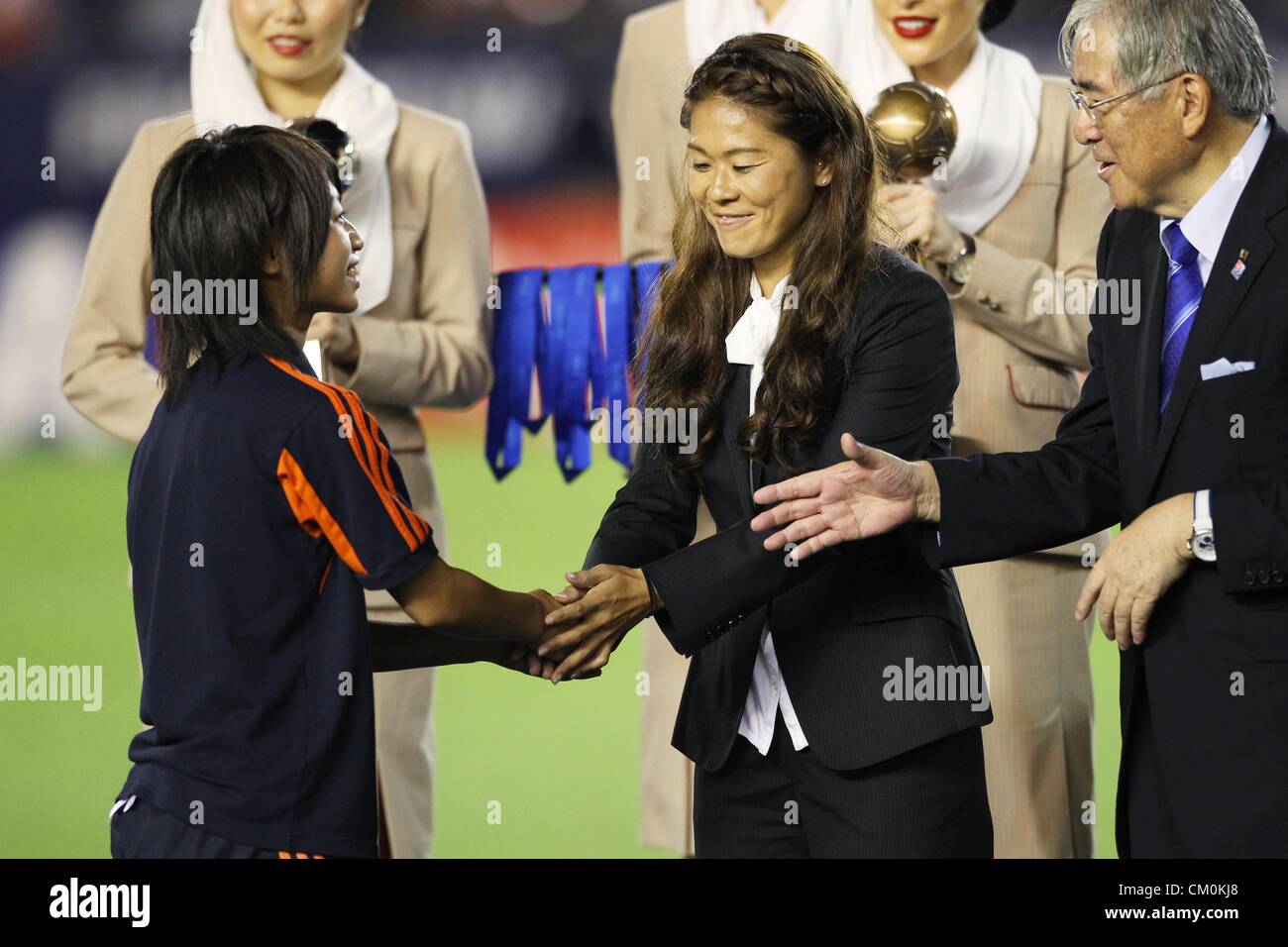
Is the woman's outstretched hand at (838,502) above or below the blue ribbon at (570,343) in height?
below

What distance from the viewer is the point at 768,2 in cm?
427

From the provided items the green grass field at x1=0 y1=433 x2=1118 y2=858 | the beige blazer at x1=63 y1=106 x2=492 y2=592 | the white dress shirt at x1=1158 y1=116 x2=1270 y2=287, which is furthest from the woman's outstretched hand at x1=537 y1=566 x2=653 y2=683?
the green grass field at x1=0 y1=433 x2=1118 y2=858

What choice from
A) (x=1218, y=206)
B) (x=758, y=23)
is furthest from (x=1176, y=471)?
(x=758, y=23)

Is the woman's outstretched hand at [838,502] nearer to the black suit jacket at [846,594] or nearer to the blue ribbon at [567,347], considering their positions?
the black suit jacket at [846,594]

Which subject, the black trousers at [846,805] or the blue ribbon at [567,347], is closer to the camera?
the black trousers at [846,805]

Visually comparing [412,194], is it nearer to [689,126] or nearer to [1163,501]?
[689,126]

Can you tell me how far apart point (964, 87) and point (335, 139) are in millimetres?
1481

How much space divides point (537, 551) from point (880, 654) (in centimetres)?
282

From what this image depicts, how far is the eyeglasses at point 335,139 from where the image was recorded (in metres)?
3.86

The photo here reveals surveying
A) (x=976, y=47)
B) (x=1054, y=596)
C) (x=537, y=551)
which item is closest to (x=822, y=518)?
(x=1054, y=596)

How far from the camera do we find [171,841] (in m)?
2.16

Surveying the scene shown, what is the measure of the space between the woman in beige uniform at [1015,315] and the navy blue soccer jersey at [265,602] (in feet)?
6.26

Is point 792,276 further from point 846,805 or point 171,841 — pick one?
point 171,841

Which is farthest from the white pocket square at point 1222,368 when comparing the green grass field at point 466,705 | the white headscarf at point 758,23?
the green grass field at point 466,705
